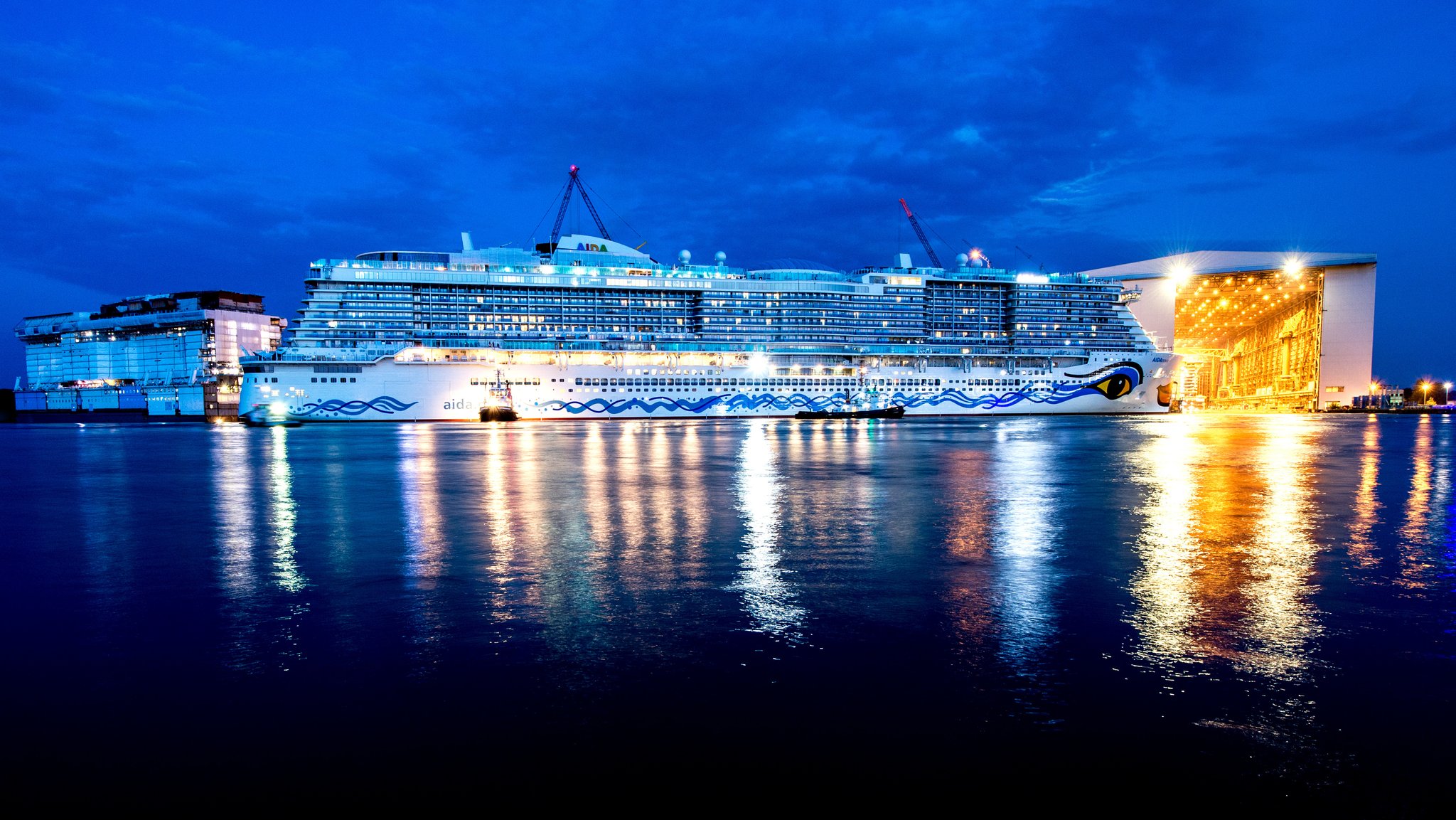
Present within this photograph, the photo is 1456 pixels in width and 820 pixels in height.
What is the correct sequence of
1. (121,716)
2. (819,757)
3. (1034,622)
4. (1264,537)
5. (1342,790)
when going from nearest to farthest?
(1342,790)
(819,757)
(121,716)
(1034,622)
(1264,537)

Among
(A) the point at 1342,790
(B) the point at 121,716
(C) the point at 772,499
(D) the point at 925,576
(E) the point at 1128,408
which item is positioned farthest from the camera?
(E) the point at 1128,408

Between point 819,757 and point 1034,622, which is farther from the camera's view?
point 1034,622

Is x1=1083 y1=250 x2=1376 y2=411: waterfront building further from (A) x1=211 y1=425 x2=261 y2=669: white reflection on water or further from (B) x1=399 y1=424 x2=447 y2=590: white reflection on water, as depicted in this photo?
(A) x1=211 y1=425 x2=261 y2=669: white reflection on water

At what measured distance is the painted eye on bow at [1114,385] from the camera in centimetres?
7894

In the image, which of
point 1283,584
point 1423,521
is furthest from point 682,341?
point 1283,584

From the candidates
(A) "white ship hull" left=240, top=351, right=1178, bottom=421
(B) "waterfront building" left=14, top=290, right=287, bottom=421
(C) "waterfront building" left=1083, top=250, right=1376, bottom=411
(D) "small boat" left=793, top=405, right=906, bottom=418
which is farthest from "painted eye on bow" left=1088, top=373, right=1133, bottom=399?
(B) "waterfront building" left=14, top=290, right=287, bottom=421

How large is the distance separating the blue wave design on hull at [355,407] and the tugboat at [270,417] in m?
0.94

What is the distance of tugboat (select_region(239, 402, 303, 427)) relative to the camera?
61.6 metres

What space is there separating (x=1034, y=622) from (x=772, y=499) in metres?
8.16

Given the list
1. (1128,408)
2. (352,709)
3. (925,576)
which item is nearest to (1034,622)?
(925,576)

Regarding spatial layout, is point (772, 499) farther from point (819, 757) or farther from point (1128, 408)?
point (1128, 408)

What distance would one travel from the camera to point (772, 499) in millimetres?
14352

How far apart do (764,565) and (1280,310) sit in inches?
4701

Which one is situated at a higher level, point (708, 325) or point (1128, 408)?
point (708, 325)
